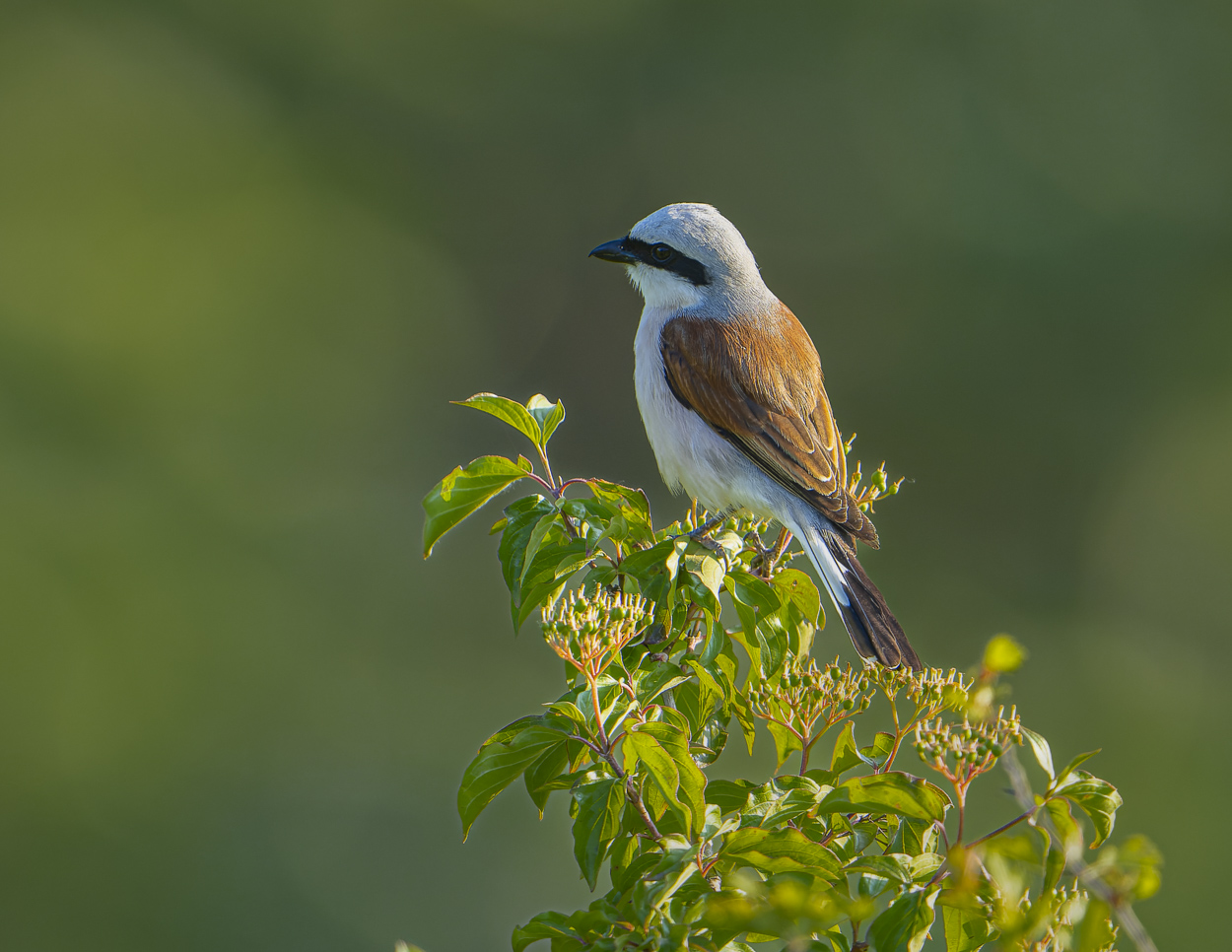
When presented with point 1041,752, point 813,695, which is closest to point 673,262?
point 813,695

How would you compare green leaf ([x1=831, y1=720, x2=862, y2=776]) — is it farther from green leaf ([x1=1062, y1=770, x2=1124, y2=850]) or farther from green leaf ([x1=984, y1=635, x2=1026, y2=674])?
green leaf ([x1=984, y1=635, x2=1026, y2=674])

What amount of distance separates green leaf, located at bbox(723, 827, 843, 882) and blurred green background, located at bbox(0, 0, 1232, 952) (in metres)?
6.88

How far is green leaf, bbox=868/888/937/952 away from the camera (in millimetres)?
1341

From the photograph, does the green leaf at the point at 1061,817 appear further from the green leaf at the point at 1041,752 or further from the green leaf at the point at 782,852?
the green leaf at the point at 782,852

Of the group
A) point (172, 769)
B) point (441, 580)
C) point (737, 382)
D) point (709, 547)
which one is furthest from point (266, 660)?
point (709, 547)

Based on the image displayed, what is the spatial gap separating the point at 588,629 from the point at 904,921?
0.60 m

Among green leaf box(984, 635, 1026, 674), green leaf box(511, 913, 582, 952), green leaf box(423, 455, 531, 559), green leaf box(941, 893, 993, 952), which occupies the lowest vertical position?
green leaf box(941, 893, 993, 952)

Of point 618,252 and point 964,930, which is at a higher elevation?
point 618,252

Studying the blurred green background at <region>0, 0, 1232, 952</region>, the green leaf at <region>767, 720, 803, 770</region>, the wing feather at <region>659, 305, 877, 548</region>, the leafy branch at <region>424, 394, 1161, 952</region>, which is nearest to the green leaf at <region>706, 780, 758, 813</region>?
the leafy branch at <region>424, 394, 1161, 952</region>

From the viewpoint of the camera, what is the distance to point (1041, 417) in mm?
11242

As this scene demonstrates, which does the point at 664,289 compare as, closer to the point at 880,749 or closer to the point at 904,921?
the point at 880,749

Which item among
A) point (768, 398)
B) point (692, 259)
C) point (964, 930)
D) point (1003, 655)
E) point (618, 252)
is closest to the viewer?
point (1003, 655)

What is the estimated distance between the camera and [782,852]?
143 cm

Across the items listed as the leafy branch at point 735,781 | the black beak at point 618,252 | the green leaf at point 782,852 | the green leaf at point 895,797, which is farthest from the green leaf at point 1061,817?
the black beak at point 618,252
